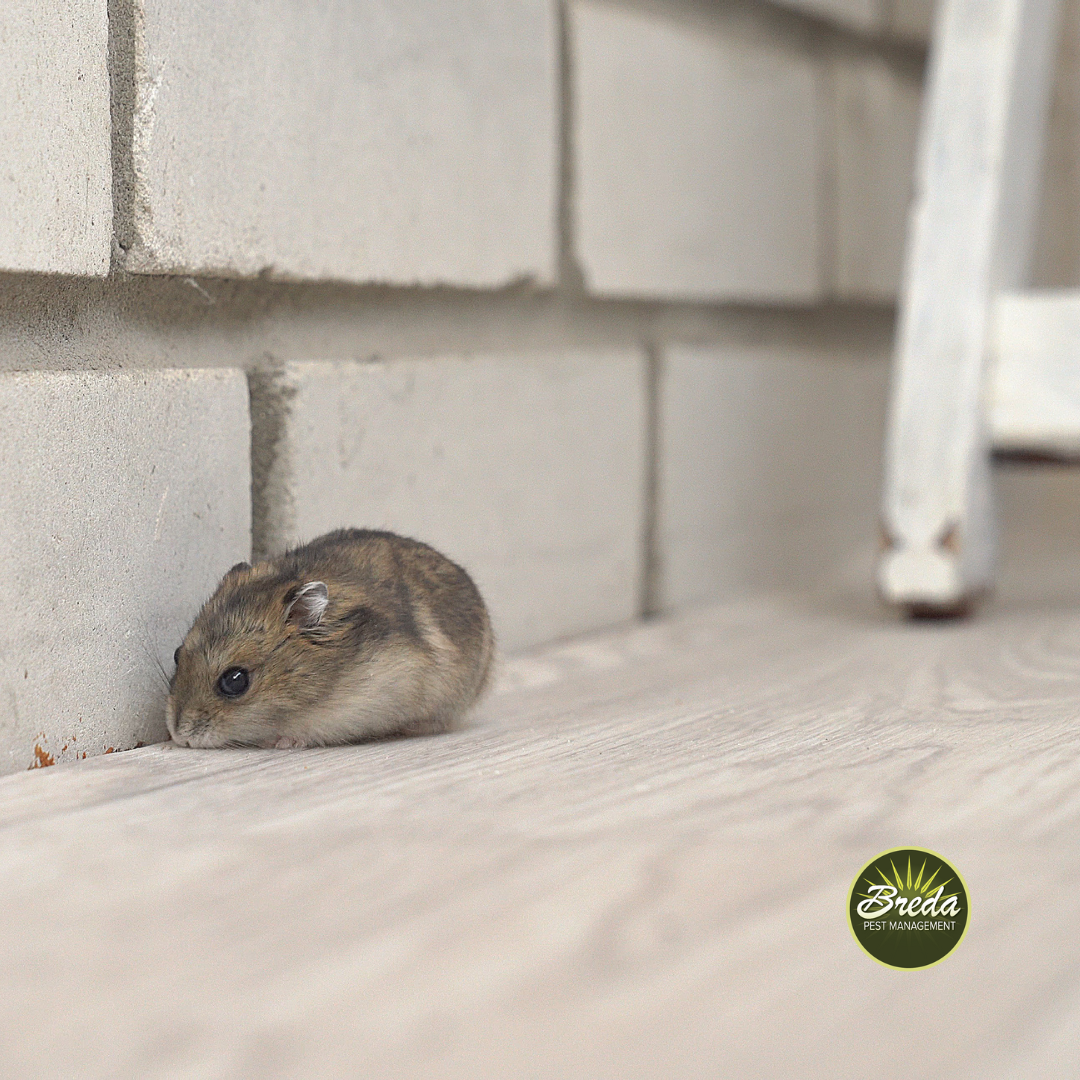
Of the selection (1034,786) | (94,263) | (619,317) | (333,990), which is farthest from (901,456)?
(333,990)

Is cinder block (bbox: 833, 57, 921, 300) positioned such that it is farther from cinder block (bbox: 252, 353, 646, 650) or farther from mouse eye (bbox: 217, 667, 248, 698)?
mouse eye (bbox: 217, 667, 248, 698)

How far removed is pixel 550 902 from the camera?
1.15 m

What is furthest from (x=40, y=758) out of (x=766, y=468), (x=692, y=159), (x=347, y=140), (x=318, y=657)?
(x=766, y=468)

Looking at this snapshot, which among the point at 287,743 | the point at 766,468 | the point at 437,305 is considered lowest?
the point at 287,743

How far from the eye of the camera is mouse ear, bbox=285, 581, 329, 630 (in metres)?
1.83

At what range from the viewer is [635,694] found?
7.09ft

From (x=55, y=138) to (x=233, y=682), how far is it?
67 centimetres

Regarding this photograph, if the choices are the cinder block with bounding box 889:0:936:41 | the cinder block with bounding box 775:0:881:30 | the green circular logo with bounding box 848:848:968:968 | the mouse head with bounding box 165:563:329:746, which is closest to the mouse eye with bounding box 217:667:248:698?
the mouse head with bounding box 165:563:329:746

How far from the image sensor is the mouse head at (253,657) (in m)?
1.82

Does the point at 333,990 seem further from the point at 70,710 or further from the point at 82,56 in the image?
the point at 82,56

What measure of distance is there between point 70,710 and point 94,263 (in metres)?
0.52

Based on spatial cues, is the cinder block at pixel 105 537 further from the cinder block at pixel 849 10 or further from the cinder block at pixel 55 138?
the cinder block at pixel 849 10

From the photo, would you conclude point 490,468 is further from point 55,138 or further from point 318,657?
point 55,138

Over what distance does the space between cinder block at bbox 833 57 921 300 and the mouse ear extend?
203 cm
